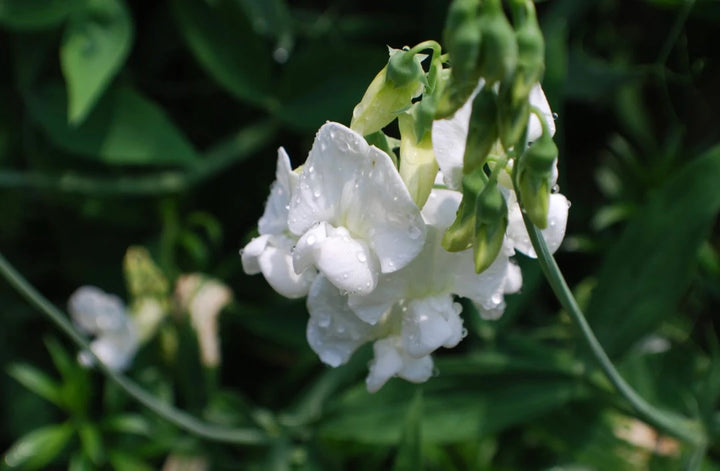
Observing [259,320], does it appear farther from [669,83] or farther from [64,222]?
[669,83]

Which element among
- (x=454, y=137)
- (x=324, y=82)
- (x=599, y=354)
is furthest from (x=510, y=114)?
(x=324, y=82)

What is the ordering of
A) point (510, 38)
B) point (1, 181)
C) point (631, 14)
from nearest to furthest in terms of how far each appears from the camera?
1. point (510, 38)
2. point (1, 181)
3. point (631, 14)

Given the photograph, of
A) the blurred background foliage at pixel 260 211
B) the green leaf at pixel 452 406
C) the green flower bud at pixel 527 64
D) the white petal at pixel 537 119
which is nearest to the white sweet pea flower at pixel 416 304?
the white petal at pixel 537 119

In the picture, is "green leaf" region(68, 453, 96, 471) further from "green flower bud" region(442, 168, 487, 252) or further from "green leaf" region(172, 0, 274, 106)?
"green flower bud" region(442, 168, 487, 252)

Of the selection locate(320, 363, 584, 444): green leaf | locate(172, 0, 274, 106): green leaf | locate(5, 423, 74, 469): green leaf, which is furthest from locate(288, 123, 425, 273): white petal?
locate(5, 423, 74, 469): green leaf

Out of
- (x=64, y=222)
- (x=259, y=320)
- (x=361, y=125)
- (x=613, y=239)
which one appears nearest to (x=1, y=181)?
(x=64, y=222)

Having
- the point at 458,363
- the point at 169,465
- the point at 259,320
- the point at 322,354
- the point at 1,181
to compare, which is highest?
the point at 322,354

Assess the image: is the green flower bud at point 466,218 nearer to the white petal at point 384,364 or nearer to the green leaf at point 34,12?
the white petal at point 384,364
